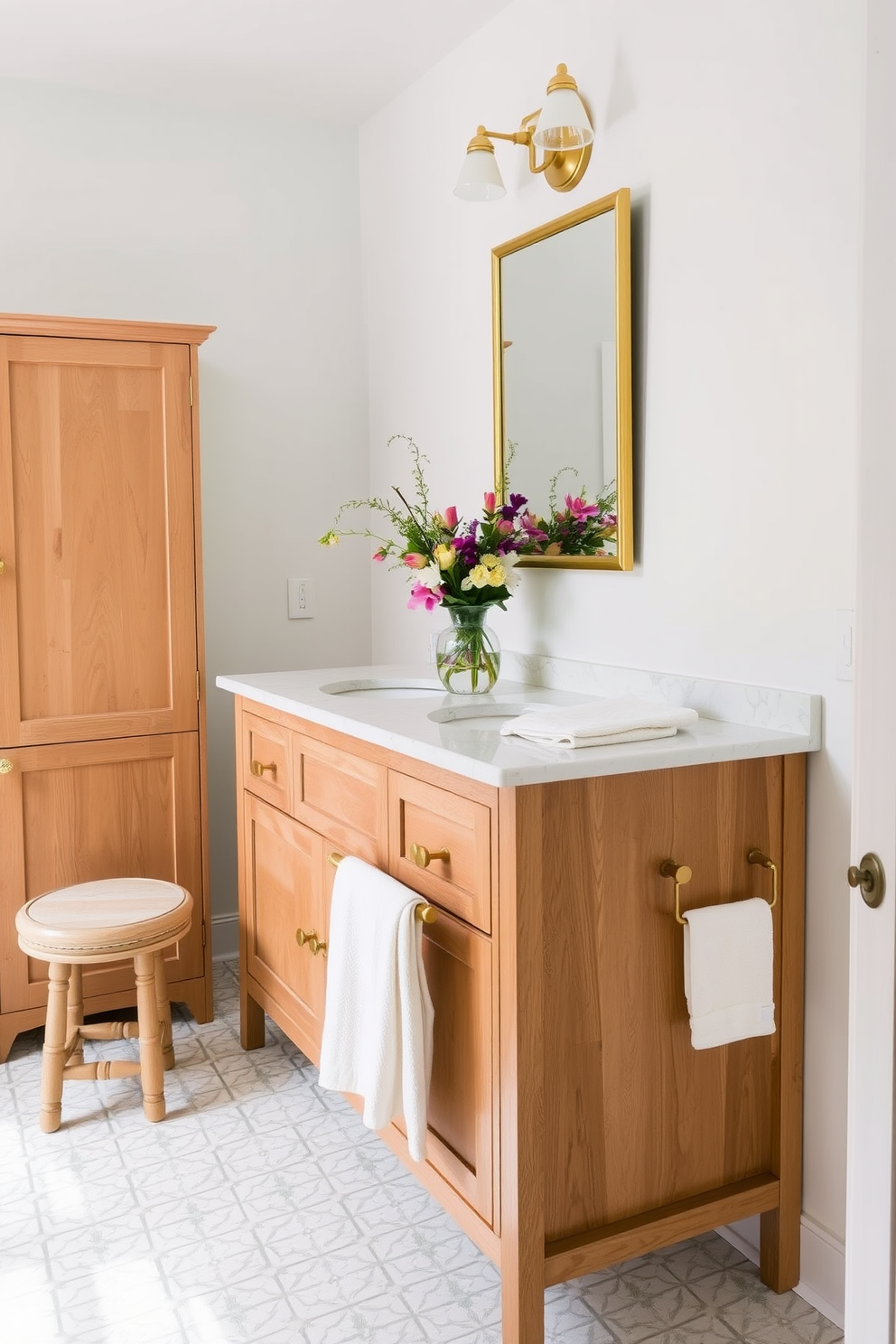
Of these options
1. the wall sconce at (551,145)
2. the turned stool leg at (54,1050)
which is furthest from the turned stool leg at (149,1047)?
the wall sconce at (551,145)

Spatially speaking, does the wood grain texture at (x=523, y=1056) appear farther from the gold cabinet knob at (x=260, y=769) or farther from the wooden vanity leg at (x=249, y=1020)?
the wooden vanity leg at (x=249, y=1020)

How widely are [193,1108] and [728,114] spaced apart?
224 centimetres

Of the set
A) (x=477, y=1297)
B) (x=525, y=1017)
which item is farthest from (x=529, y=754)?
(x=477, y=1297)

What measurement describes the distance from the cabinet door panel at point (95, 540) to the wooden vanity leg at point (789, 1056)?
1613mm

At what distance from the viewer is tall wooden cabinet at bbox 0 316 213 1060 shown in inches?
104

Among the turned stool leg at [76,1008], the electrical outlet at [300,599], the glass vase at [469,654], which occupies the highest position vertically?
the electrical outlet at [300,599]

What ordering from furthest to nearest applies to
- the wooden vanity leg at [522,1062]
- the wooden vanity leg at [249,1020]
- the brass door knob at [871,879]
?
the wooden vanity leg at [249,1020], the wooden vanity leg at [522,1062], the brass door knob at [871,879]

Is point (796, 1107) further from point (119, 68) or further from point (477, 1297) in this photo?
point (119, 68)

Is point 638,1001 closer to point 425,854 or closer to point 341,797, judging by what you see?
point 425,854

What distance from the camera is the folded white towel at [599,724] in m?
1.68

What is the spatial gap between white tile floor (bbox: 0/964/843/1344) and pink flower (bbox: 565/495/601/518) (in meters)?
1.37

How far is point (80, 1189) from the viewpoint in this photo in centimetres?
215

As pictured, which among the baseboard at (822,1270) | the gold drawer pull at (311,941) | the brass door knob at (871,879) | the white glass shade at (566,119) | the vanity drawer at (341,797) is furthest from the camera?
the gold drawer pull at (311,941)

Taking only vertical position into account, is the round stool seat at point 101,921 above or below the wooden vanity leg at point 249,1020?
above
